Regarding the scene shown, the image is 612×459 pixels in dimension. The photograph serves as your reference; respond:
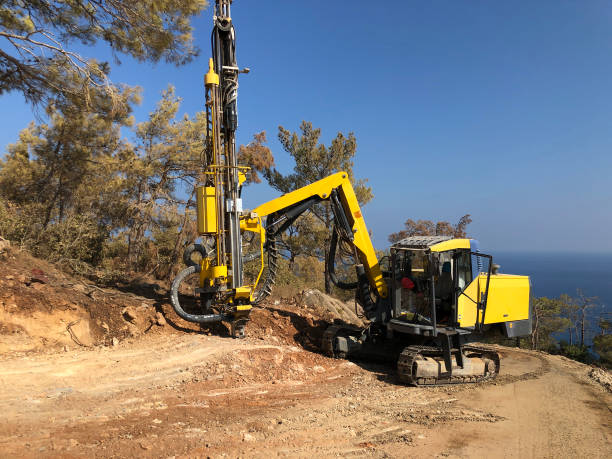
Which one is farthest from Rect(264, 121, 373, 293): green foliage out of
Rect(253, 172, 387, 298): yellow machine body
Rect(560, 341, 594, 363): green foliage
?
Rect(560, 341, 594, 363): green foliage

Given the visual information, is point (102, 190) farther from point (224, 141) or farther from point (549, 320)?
point (549, 320)

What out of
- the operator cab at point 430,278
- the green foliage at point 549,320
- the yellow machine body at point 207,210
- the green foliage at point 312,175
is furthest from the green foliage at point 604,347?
the yellow machine body at point 207,210

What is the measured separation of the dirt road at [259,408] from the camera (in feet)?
15.9

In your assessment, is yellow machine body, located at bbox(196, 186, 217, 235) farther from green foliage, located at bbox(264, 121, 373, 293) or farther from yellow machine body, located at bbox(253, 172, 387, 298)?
green foliage, located at bbox(264, 121, 373, 293)

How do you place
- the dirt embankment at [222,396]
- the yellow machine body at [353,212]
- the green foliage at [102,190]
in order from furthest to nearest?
the green foliage at [102,190] → the yellow machine body at [353,212] → the dirt embankment at [222,396]

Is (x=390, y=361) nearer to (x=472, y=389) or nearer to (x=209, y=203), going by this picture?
(x=472, y=389)

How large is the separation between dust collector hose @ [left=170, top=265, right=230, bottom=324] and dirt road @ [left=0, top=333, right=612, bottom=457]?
0.37 m

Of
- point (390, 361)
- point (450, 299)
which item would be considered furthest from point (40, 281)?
point (450, 299)

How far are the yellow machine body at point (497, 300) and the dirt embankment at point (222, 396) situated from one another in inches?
52.1

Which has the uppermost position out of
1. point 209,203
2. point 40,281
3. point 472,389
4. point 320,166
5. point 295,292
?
point 320,166

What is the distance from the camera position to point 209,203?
8.39 metres

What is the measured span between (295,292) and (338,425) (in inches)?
298

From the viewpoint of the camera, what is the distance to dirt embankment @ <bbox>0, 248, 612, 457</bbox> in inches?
195

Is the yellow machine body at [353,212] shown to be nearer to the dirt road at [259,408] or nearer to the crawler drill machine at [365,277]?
the crawler drill machine at [365,277]
